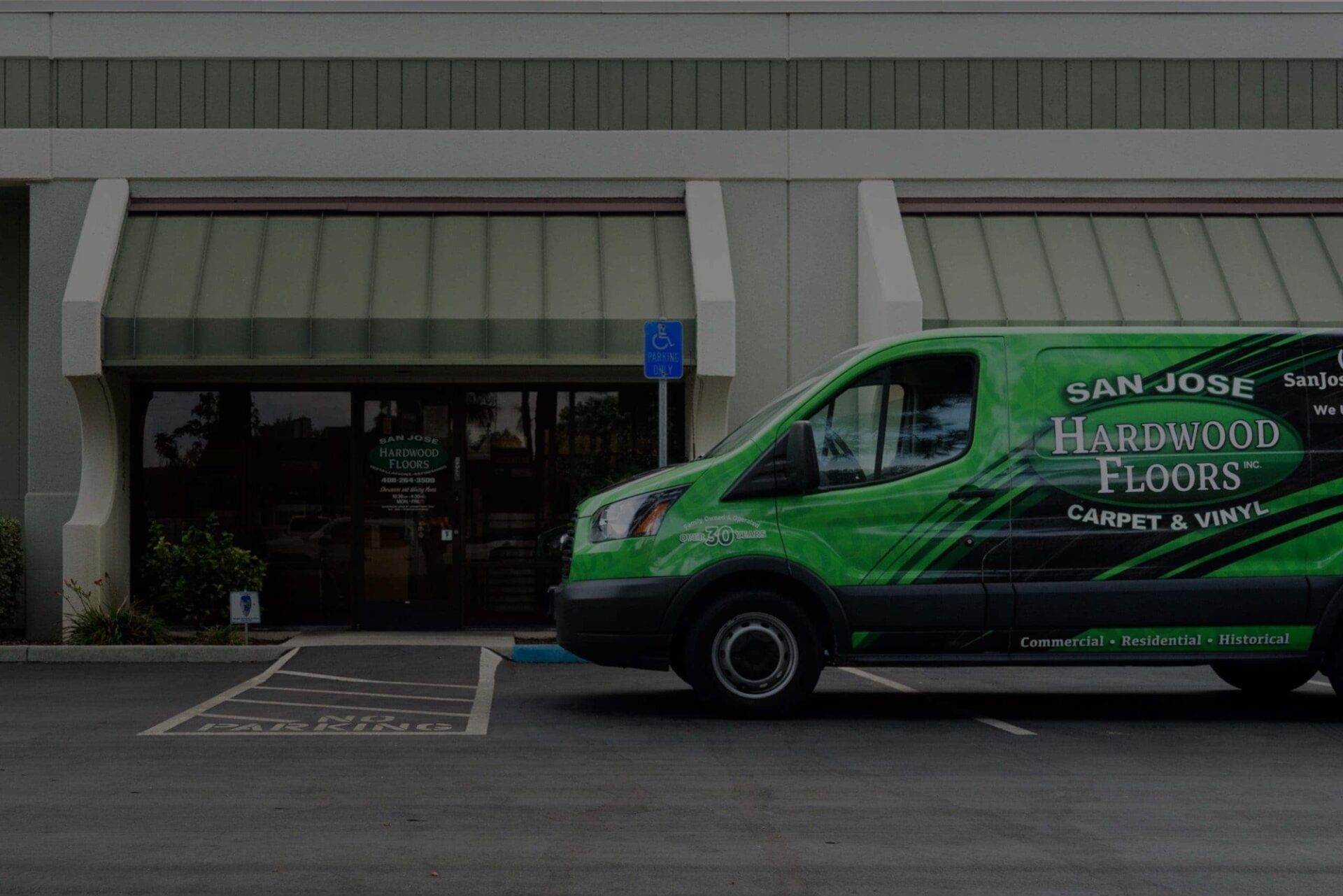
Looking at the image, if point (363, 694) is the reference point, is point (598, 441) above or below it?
above

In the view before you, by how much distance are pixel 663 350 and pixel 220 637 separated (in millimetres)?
4989

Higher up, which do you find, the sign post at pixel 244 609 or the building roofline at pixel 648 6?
the building roofline at pixel 648 6

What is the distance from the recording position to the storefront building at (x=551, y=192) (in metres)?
14.7

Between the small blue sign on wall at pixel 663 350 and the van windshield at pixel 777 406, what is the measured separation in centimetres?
368

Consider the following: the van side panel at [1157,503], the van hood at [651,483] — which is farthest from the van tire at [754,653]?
the van side panel at [1157,503]

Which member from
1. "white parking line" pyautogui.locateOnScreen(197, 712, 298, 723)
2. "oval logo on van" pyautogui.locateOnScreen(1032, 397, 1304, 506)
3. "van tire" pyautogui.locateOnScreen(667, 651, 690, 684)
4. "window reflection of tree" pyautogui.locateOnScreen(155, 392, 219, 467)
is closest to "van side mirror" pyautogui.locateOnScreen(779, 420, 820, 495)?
"van tire" pyautogui.locateOnScreen(667, 651, 690, 684)

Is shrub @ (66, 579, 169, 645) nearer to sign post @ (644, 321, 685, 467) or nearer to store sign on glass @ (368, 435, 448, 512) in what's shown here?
store sign on glass @ (368, 435, 448, 512)

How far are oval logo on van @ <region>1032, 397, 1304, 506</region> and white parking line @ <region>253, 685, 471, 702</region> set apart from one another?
14.4ft

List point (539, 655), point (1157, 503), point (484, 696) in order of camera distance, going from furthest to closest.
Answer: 1. point (539, 655)
2. point (484, 696)
3. point (1157, 503)

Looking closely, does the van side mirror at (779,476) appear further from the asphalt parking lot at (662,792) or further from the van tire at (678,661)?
the asphalt parking lot at (662,792)

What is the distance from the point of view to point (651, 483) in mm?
8555

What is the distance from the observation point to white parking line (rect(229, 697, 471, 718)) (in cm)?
896

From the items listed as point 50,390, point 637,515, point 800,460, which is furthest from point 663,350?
point 50,390

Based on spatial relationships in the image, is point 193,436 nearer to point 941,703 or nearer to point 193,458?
point 193,458
